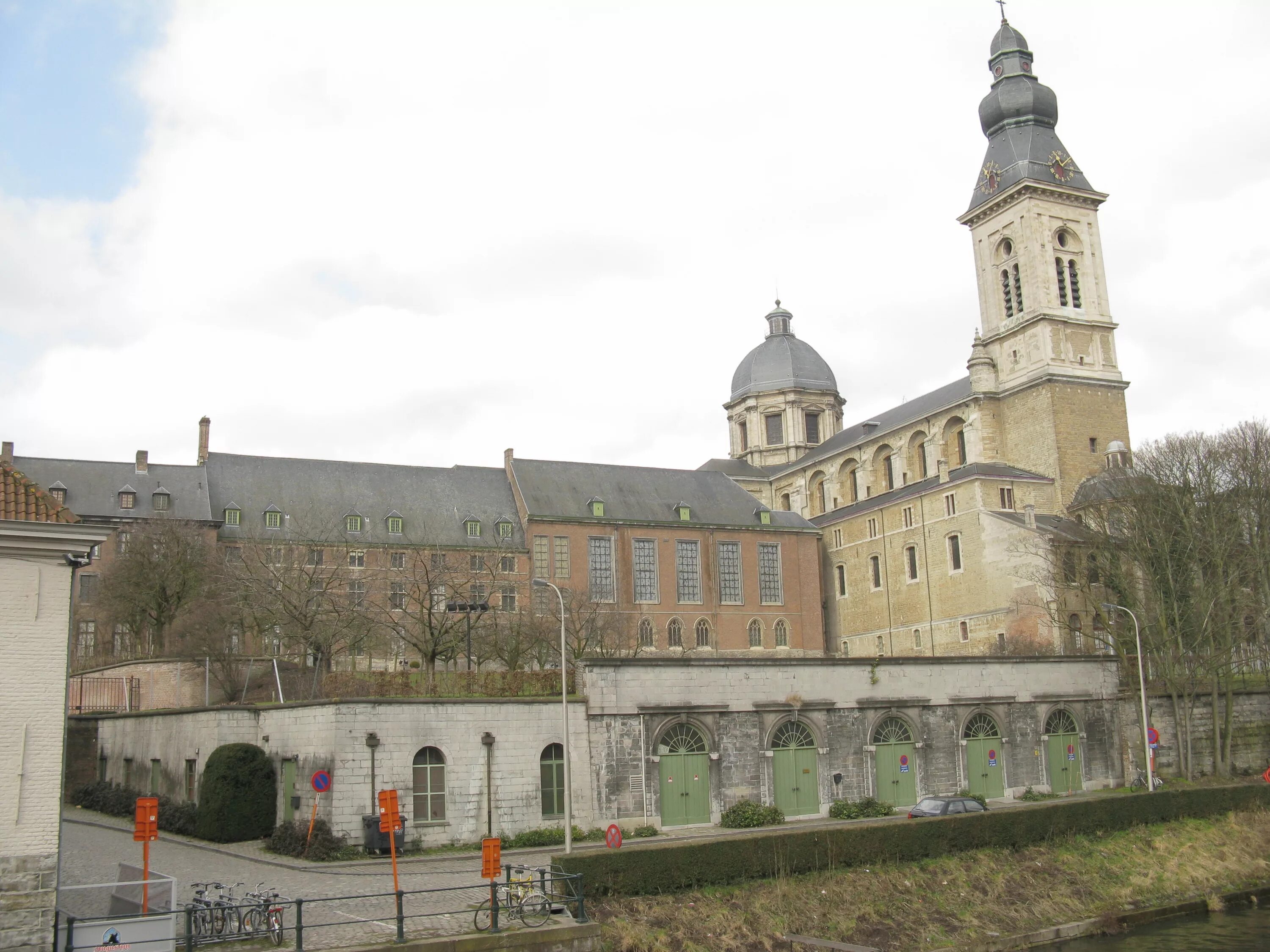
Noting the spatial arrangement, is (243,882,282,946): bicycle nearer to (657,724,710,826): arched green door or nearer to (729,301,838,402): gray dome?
(657,724,710,826): arched green door

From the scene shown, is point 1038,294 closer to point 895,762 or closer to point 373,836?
point 895,762

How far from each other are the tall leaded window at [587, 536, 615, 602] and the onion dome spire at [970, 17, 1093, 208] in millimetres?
30397

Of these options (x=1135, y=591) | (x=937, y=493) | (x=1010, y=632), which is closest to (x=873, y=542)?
(x=937, y=493)

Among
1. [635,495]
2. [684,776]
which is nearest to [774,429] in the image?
[635,495]

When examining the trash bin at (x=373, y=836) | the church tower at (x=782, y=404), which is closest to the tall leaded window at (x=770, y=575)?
the church tower at (x=782, y=404)

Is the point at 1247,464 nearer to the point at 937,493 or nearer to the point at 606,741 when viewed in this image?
the point at 937,493

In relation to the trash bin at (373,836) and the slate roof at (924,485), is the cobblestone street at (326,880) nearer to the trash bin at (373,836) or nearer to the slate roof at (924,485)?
the trash bin at (373,836)

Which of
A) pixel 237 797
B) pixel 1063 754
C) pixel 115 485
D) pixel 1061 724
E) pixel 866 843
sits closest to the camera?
pixel 866 843

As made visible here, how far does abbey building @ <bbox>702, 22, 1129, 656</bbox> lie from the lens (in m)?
60.7

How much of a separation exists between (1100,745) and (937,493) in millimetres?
26031

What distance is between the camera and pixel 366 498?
6291cm

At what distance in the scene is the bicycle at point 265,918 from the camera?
57.7ft

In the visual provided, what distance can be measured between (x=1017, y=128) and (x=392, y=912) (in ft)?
207

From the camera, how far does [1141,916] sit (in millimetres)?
26859
